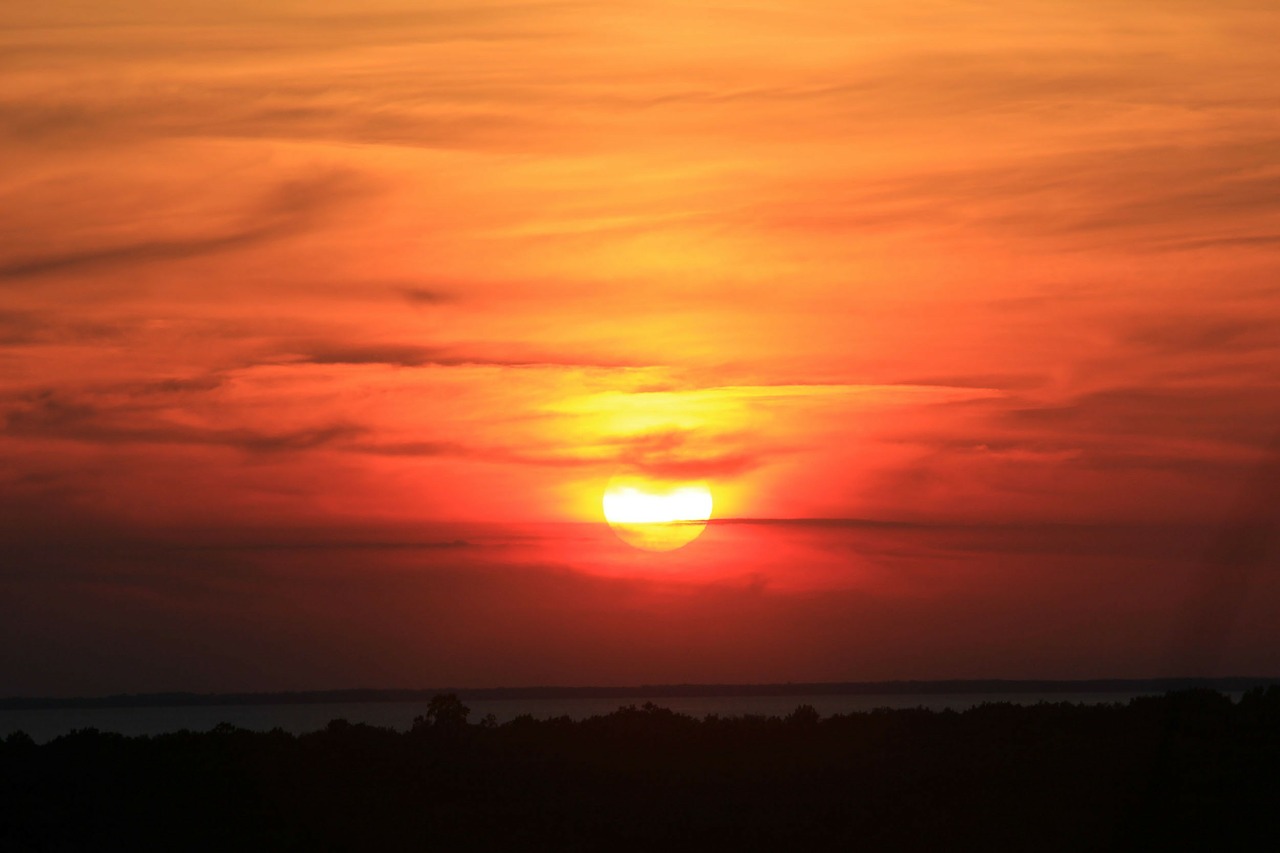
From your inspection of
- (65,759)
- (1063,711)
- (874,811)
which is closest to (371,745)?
(65,759)

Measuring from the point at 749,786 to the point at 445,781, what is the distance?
7200mm

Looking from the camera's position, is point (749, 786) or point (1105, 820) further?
point (749, 786)

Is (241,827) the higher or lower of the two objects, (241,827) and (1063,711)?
the lower

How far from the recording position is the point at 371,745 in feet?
138

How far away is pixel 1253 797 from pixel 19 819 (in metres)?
26.2

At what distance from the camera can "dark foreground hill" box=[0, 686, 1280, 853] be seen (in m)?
33.4

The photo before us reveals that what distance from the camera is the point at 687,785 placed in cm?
3744

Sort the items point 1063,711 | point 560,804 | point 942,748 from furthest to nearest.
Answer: point 1063,711 → point 942,748 → point 560,804

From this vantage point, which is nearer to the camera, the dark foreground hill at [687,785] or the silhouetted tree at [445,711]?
the dark foreground hill at [687,785]

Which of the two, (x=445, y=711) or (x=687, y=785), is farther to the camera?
(x=445, y=711)

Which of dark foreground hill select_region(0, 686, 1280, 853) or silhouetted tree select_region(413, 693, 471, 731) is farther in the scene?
silhouetted tree select_region(413, 693, 471, 731)

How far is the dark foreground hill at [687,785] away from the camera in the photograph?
3341 cm

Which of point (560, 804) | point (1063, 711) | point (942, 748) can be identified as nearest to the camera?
point (560, 804)

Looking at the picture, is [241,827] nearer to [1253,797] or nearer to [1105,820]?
[1105,820]
